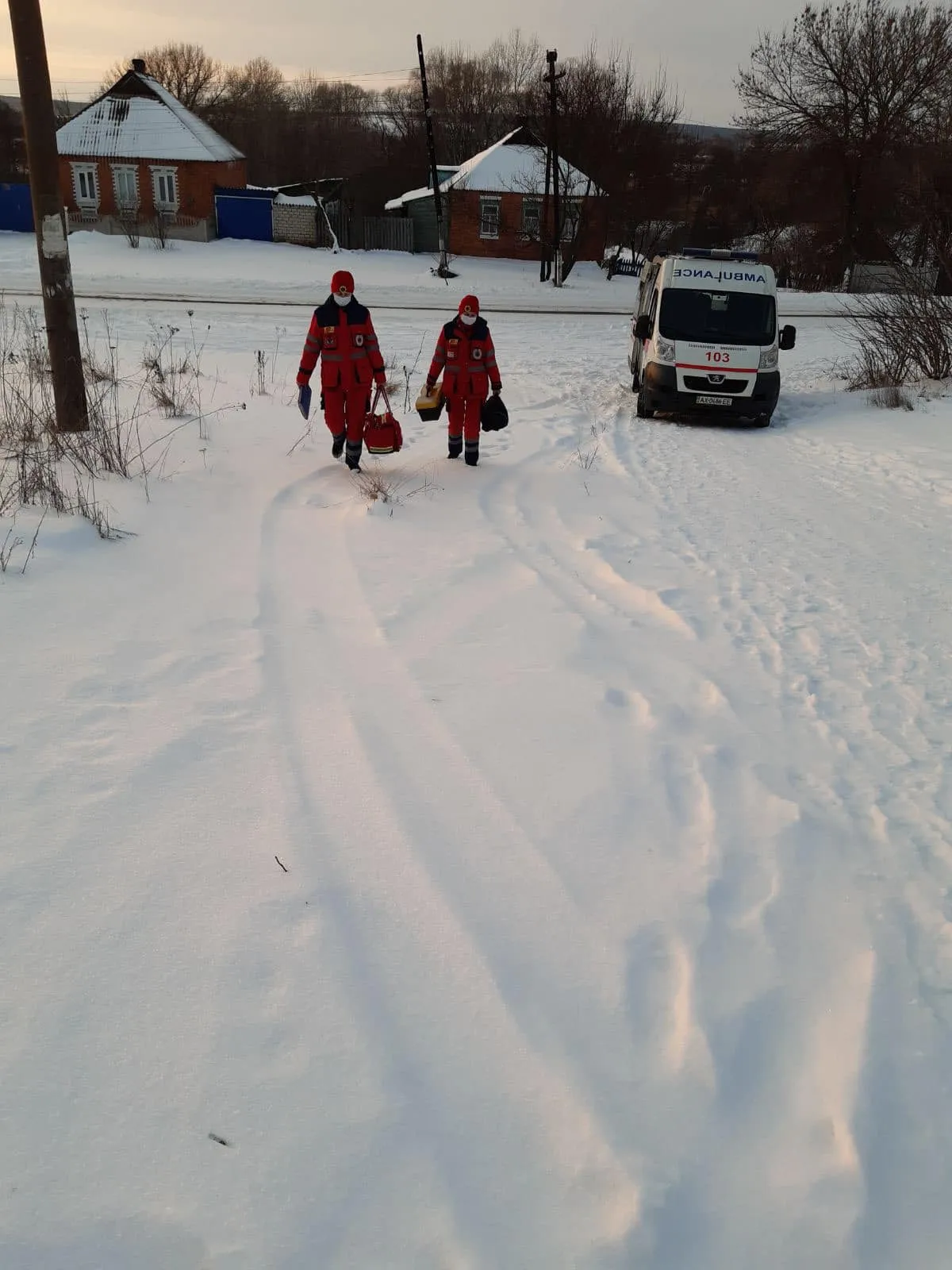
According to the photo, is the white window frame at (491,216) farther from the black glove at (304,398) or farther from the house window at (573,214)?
the black glove at (304,398)

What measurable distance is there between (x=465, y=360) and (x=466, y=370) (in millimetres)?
92

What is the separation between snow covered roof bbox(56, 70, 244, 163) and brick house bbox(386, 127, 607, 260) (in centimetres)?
1031

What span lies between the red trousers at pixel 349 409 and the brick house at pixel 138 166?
117 ft

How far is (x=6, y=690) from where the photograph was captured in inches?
149

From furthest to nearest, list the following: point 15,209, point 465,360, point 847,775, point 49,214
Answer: point 15,209 < point 465,360 < point 49,214 < point 847,775

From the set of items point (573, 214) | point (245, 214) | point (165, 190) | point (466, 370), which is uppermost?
point (165, 190)

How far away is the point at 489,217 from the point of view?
39344 millimetres

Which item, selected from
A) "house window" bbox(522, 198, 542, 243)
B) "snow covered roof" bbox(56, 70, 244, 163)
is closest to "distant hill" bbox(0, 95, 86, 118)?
"snow covered roof" bbox(56, 70, 244, 163)

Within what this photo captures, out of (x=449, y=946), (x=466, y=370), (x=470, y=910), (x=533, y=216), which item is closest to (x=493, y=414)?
(x=466, y=370)

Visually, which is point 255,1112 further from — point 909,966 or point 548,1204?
point 909,966

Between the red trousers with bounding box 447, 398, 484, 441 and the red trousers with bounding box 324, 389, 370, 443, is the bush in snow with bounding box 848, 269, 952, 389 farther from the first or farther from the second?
the red trousers with bounding box 324, 389, 370, 443

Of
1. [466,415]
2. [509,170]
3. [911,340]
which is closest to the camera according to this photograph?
[466,415]

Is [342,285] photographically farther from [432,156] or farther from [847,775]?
[432,156]

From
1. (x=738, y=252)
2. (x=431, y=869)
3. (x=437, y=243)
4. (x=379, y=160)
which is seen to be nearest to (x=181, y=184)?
(x=437, y=243)
